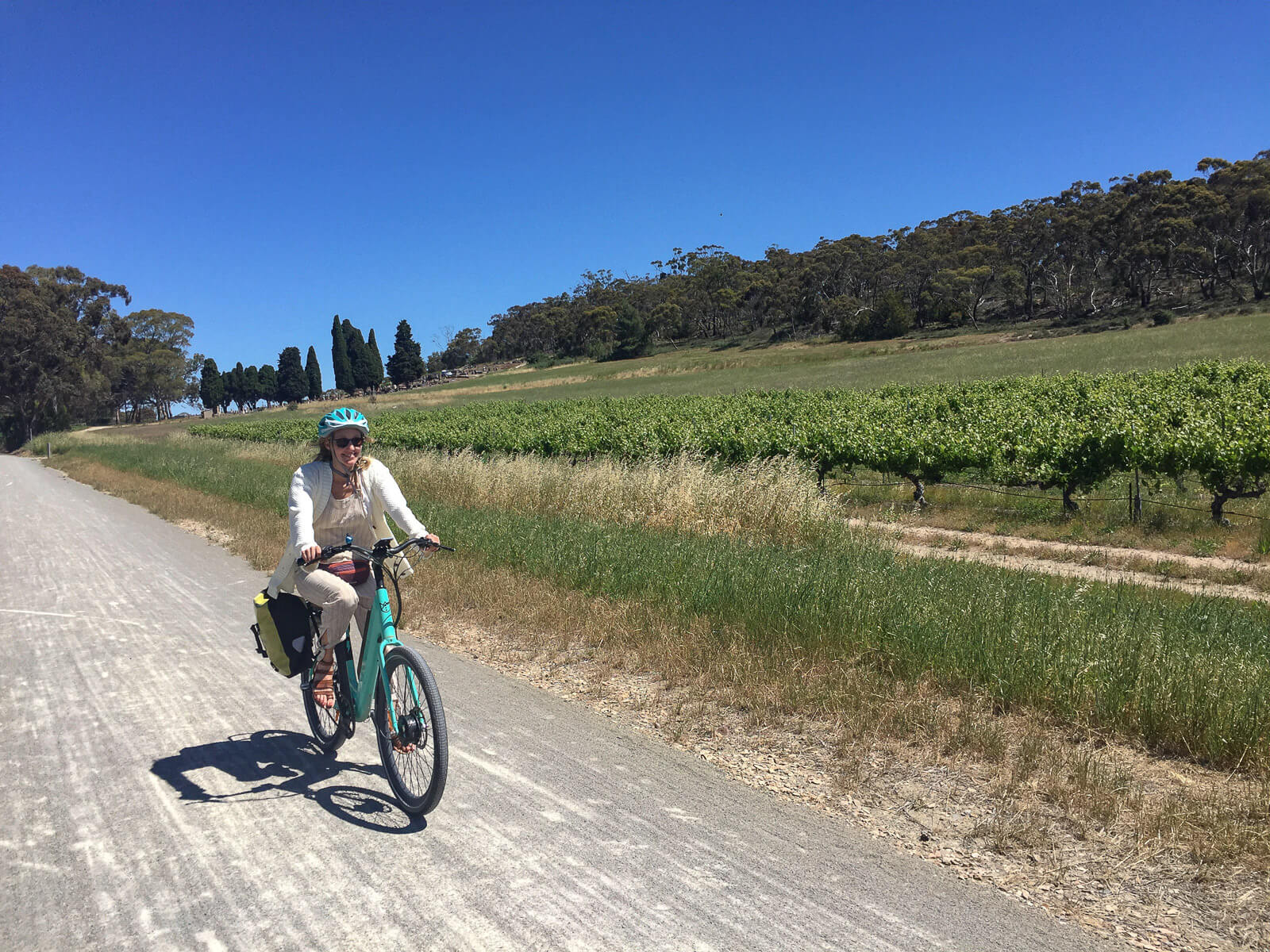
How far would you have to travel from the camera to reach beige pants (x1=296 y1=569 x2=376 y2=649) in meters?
4.50

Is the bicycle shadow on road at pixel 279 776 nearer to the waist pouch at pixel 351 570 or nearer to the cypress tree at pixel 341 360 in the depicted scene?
the waist pouch at pixel 351 570

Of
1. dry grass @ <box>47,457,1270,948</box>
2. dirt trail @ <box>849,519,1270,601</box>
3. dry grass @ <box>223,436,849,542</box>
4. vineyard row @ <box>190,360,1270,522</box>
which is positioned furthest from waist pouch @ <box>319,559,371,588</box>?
vineyard row @ <box>190,360,1270,522</box>

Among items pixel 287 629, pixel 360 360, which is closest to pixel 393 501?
pixel 287 629

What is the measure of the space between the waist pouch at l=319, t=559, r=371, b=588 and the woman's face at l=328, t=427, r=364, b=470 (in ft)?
1.73

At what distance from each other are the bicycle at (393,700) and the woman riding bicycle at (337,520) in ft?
0.35

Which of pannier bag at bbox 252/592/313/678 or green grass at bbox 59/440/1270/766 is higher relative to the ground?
pannier bag at bbox 252/592/313/678

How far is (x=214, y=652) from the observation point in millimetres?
7324

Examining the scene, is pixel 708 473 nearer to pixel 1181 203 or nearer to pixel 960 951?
pixel 960 951

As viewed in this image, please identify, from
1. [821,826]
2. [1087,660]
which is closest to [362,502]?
[821,826]

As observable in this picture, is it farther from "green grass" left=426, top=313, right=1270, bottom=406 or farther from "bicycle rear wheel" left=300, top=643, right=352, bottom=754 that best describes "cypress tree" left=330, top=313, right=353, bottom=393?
"bicycle rear wheel" left=300, top=643, right=352, bottom=754

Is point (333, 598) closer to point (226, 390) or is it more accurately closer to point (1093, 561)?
point (1093, 561)

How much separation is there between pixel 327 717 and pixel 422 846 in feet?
4.78

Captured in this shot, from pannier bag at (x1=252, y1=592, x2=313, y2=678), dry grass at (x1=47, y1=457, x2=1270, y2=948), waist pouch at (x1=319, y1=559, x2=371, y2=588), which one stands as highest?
waist pouch at (x1=319, y1=559, x2=371, y2=588)

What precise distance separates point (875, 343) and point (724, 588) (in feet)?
259
